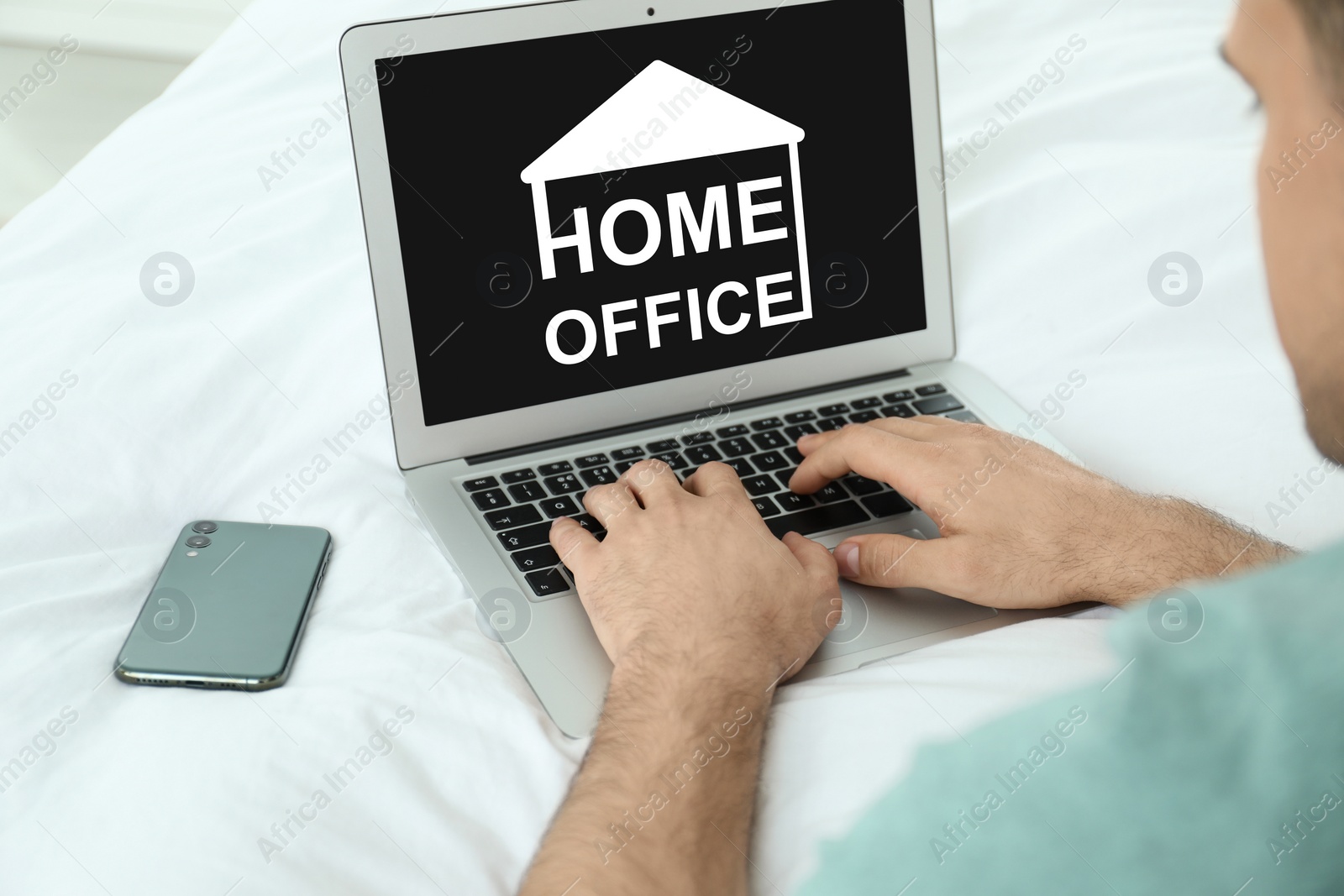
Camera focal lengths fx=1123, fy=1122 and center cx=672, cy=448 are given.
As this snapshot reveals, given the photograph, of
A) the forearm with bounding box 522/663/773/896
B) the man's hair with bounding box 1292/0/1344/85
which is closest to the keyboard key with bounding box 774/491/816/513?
the forearm with bounding box 522/663/773/896

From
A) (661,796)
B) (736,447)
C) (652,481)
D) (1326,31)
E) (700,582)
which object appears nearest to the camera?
(1326,31)

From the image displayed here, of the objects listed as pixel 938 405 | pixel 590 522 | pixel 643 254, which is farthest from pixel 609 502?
pixel 938 405

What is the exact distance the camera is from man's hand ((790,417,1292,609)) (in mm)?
766

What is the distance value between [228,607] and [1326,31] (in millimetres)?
701

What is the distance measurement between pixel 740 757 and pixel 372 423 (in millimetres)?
497

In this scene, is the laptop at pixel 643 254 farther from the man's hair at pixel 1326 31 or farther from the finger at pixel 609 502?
the man's hair at pixel 1326 31

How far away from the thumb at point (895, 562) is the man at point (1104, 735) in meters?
0.05

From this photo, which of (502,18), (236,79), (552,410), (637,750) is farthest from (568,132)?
(236,79)

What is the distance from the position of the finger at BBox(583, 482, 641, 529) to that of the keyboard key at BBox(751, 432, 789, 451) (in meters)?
0.15

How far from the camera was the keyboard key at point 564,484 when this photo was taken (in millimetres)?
894

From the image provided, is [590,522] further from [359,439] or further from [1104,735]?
[1104,735]

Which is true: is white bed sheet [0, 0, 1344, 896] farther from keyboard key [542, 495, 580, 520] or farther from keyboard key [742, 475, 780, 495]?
keyboard key [742, 475, 780, 495]

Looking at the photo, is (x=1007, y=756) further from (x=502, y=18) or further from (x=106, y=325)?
(x=106, y=325)

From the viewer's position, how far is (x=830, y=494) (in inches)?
35.4
